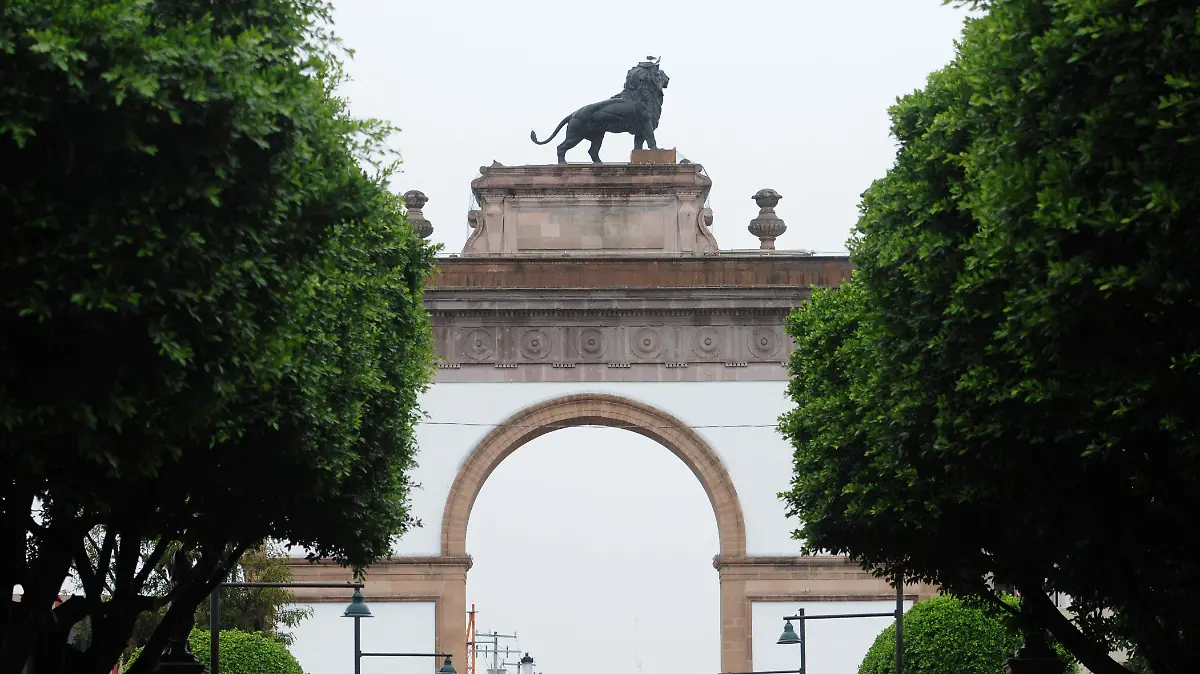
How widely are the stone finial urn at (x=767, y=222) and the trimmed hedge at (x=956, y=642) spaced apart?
965 cm

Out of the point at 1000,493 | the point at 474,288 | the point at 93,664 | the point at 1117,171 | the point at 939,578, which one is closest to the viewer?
the point at 1117,171

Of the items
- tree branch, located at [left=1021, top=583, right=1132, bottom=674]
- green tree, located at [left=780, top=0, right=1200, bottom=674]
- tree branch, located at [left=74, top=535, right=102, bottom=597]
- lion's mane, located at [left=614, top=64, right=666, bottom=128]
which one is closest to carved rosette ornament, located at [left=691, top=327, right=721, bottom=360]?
lion's mane, located at [left=614, top=64, right=666, bottom=128]

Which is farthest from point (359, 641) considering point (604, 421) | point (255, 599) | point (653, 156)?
point (653, 156)

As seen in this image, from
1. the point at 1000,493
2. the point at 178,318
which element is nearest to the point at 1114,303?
the point at 1000,493

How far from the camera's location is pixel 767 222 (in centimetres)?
3781

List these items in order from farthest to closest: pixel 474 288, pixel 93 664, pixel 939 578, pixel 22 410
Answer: pixel 474 288 < pixel 939 578 < pixel 93 664 < pixel 22 410

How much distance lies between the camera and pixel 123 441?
1393 centimetres

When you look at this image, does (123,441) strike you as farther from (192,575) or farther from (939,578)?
(939,578)

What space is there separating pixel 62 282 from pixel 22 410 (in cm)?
107

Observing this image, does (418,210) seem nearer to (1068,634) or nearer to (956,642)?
(956,642)

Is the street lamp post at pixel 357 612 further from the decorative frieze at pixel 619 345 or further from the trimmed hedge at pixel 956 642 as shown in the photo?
the trimmed hedge at pixel 956 642

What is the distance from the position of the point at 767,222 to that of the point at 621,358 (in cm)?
396

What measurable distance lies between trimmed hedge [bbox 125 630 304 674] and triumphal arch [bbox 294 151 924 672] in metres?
5.49

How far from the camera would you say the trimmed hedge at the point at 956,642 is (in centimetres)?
2959
